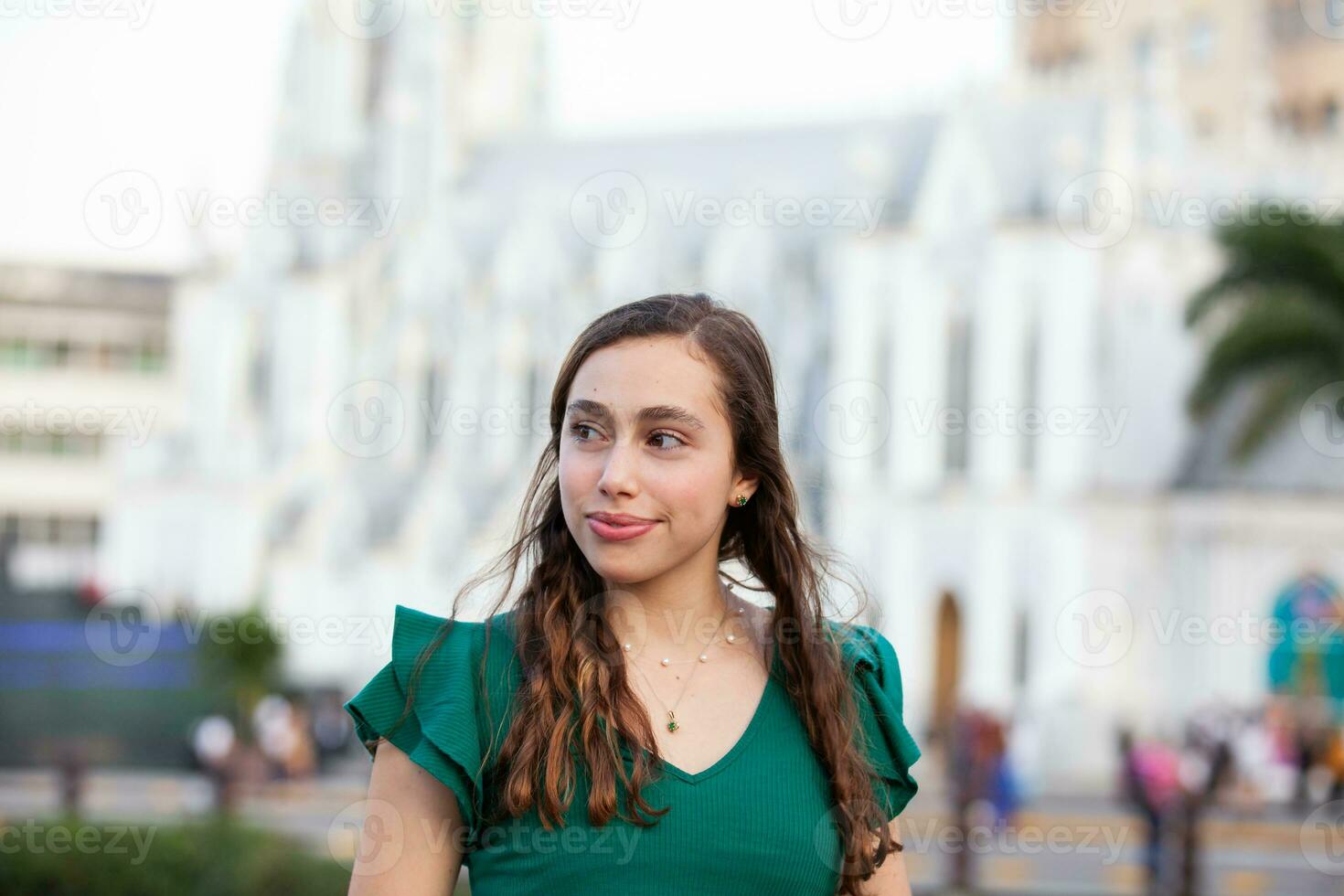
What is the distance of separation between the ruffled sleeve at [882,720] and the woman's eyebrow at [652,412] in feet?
1.45

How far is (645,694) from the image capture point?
2336 millimetres

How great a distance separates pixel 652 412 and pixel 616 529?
0.17 metres

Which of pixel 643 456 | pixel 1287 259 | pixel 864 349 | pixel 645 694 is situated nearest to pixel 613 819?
pixel 645 694

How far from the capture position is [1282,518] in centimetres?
2748

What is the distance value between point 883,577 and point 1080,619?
4.01 metres

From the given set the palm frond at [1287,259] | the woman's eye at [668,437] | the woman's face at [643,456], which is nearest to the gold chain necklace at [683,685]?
the woman's face at [643,456]

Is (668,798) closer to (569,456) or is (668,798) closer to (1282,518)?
(569,456)

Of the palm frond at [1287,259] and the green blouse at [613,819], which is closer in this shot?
the green blouse at [613,819]

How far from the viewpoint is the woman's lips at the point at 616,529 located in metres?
2.31

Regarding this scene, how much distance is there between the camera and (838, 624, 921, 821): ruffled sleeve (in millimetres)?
2502

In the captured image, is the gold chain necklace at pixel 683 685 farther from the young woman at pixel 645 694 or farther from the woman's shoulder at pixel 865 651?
the woman's shoulder at pixel 865 651

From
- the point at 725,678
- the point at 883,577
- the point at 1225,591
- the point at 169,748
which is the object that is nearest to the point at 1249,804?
the point at 1225,591

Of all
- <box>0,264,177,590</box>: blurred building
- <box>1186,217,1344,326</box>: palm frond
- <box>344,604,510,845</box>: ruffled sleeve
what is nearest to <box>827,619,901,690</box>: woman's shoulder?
<box>344,604,510,845</box>: ruffled sleeve

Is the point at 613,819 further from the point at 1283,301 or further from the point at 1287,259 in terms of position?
the point at 1283,301
